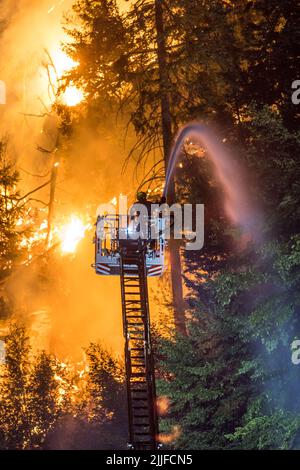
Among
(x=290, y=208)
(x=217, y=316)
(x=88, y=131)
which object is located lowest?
(x=217, y=316)

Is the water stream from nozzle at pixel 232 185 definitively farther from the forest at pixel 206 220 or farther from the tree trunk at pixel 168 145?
the tree trunk at pixel 168 145

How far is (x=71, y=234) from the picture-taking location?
5125cm

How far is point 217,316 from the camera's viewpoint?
49.8 ft

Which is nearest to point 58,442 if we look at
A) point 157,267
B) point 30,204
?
point 157,267

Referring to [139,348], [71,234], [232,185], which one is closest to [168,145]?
[139,348]

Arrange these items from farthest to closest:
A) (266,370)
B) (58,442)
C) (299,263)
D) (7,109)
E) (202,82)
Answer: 1. (7,109)
2. (58,442)
3. (202,82)
4. (266,370)
5. (299,263)

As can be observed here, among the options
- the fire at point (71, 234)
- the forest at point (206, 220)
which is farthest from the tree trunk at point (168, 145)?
the fire at point (71, 234)

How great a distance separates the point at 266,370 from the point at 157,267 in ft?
19.1

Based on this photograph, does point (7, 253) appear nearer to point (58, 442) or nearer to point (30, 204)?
point (58, 442)

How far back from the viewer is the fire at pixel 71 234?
1997 inches

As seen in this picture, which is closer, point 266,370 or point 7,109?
point 266,370

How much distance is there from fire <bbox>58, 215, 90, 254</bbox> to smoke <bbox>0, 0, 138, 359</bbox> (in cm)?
53

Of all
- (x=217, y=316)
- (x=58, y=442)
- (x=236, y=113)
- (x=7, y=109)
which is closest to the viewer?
(x=217, y=316)

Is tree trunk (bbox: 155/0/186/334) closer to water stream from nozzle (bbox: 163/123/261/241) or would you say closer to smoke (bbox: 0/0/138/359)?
water stream from nozzle (bbox: 163/123/261/241)
